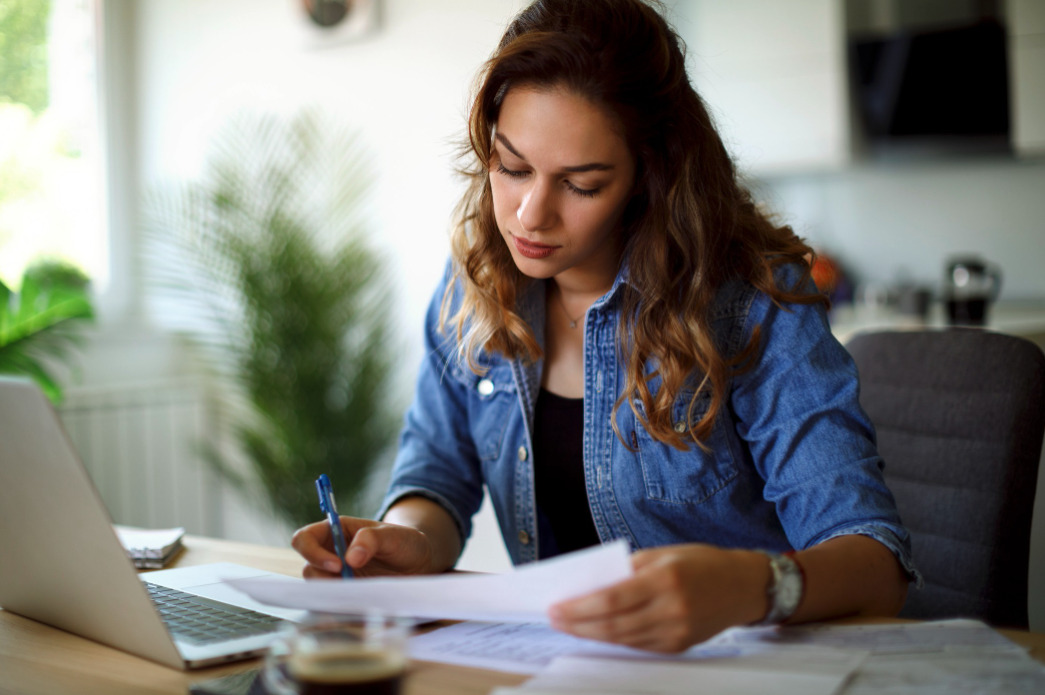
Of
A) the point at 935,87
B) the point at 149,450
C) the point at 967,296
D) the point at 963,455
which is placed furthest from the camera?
the point at 935,87

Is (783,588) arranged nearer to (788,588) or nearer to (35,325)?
(788,588)

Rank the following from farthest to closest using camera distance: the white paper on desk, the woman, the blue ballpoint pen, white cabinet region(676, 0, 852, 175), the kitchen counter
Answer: white cabinet region(676, 0, 852, 175) → the kitchen counter → the woman → the blue ballpoint pen → the white paper on desk

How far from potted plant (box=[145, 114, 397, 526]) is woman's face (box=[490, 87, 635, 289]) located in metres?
1.71

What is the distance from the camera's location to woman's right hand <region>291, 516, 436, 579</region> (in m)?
0.92

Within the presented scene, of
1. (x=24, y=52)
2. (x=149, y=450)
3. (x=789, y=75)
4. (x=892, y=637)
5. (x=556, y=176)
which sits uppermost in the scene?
(x=24, y=52)

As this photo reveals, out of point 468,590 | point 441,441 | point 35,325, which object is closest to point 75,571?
point 468,590

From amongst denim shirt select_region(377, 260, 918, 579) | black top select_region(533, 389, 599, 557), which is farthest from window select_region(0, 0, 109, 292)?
black top select_region(533, 389, 599, 557)

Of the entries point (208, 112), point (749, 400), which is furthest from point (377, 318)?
point (749, 400)

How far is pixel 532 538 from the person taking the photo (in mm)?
1243

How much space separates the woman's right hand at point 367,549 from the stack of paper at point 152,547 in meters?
0.26

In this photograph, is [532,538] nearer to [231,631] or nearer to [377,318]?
[231,631]

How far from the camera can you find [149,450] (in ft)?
10.4

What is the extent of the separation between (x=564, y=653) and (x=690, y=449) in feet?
1.39

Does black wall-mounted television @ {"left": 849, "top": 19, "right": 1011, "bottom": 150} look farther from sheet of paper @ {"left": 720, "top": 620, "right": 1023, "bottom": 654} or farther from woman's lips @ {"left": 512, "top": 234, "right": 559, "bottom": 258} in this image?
sheet of paper @ {"left": 720, "top": 620, "right": 1023, "bottom": 654}
